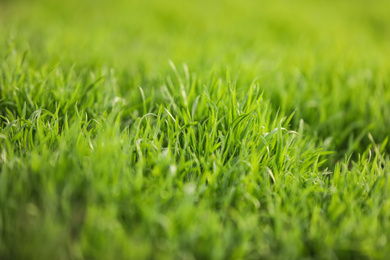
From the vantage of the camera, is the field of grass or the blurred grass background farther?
the blurred grass background

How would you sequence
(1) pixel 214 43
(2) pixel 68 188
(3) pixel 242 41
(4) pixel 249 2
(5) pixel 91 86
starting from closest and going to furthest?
(2) pixel 68 188
(5) pixel 91 86
(1) pixel 214 43
(3) pixel 242 41
(4) pixel 249 2

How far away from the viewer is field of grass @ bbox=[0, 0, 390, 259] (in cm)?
111

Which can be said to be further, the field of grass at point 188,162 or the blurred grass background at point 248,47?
the blurred grass background at point 248,47

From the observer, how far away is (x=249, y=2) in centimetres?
559

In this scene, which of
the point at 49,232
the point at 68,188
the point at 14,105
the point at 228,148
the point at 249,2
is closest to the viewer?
the point at 49,232

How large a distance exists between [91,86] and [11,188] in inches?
35.4

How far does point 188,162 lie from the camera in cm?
138

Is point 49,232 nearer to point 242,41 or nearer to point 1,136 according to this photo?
point 1,136

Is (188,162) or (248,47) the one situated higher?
(248,47)

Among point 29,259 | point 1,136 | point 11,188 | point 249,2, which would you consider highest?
point 249,2

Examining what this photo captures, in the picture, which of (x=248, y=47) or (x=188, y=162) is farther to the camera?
(x=248, y=47)

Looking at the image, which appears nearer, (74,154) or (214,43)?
(74,154)

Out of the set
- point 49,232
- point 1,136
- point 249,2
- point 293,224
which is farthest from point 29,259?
point 249,2

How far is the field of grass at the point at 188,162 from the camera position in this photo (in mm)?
1113
